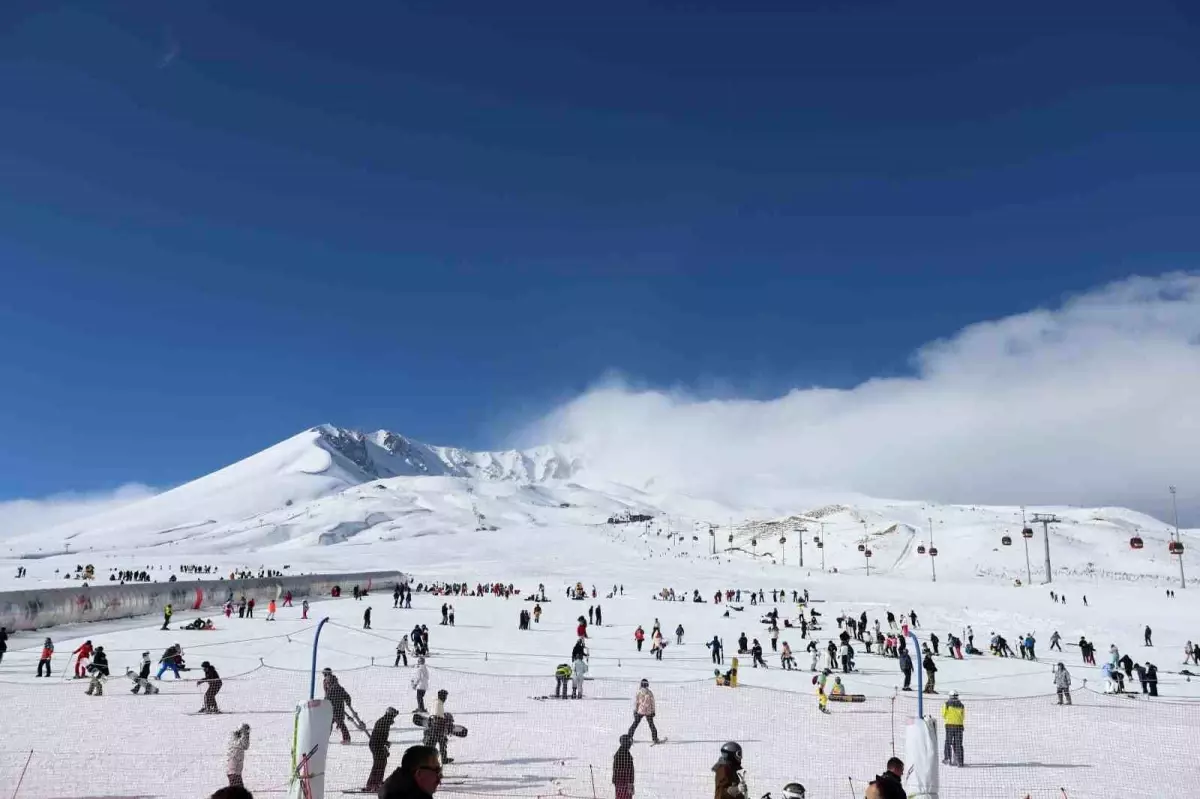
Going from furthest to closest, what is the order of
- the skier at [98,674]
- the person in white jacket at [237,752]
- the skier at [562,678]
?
the skier at [562,678] → the skier at [98,674] → the person in white jacket at [237,752]

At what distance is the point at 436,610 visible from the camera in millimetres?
45781

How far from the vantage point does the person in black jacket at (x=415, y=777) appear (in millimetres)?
4141

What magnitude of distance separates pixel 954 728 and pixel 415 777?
13.7m

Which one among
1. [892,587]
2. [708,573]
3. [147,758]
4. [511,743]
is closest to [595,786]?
[511,743]

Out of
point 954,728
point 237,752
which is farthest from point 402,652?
point 954,728

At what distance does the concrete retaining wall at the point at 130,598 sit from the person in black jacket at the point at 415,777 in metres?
37.3

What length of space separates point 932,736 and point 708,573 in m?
73.2

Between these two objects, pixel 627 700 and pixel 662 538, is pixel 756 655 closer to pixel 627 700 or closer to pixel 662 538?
pixel 627 700

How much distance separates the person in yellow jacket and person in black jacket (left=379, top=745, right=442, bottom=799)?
1335cm

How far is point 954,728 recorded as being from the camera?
15.2m

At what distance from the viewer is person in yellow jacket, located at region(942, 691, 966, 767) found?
1521cm

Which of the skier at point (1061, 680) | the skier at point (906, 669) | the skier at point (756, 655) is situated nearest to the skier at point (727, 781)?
the skier at point (1061, 680)

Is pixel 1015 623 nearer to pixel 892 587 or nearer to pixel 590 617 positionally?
pixel 892 587

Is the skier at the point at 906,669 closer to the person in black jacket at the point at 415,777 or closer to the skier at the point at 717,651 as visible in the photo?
the skier at the point at 717,651
